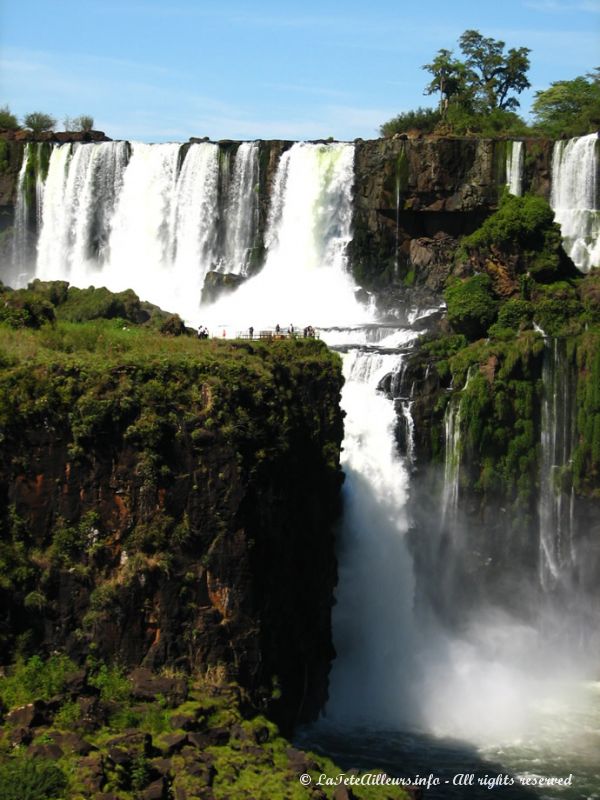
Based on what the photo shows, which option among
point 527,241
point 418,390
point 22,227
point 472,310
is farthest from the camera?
point 22,227

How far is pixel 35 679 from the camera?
2550 cm

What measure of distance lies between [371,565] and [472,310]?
37.2 ft

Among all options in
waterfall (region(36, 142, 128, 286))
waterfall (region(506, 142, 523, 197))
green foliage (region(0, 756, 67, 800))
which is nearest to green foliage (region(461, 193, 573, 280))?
waterfall (region(506, 142, 523, 197))

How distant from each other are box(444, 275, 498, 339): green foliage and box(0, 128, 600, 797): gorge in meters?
0.08

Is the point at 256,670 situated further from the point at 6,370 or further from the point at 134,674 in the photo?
the point at 6,370

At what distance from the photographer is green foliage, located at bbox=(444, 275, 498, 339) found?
45.6 m

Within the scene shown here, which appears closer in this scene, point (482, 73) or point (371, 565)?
point (371, 565)

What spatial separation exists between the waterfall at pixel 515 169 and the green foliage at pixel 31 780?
3840 cm

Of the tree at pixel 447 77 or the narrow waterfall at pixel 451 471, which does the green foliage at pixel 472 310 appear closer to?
the narrow waterfall at pixel 451 471

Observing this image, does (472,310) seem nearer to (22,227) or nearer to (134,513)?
(134,513)

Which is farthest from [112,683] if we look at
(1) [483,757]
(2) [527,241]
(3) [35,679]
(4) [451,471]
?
(2) [527,241]

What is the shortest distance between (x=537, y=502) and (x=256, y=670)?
16.4m

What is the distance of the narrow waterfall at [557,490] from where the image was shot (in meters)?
41.0

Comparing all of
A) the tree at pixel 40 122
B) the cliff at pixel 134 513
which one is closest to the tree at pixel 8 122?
the tree at pixel 40 122
